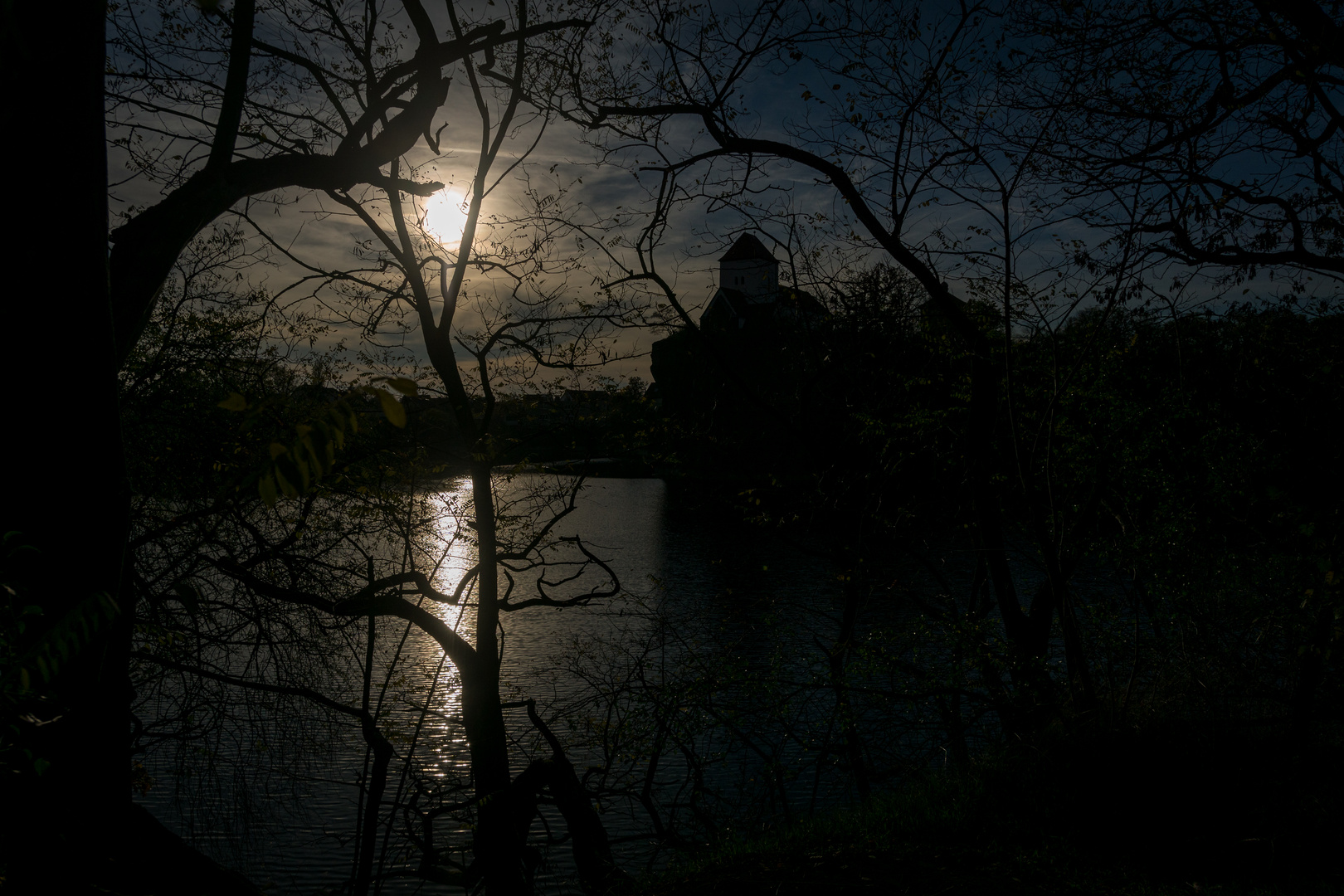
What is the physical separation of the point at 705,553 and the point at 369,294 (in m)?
19.0

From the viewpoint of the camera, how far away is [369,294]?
10.4m

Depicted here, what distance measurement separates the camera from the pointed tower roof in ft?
30.9

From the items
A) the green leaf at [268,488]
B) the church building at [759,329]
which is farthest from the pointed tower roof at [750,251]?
the green leaf at [268,488]

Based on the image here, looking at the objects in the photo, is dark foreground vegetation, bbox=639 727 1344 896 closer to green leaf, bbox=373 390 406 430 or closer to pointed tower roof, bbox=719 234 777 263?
green leaf, bbox=373 390 406 430

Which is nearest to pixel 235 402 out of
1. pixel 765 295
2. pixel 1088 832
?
pixel 1088 832

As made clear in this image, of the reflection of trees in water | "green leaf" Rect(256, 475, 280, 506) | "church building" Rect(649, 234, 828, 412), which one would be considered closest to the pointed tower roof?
"church building" Rect(649, 234, 828, 412)

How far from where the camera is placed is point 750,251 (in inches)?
426

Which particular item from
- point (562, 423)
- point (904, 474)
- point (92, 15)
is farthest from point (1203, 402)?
point (92, 15)

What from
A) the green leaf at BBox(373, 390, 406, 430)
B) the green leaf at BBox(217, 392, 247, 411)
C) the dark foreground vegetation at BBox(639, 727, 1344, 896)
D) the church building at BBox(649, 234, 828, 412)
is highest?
the church building at BBox(649, 234, 828, 412)

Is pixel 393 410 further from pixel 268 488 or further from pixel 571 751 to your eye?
pixel 571 751

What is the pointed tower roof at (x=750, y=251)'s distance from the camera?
9422mm

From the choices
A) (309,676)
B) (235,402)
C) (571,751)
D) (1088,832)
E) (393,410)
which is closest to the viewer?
(393,410)

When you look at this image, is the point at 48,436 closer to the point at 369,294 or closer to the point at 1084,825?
the point at 1084,825

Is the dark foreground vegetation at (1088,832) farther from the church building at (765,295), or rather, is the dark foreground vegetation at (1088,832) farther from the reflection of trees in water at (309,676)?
the church building at (765,295)
